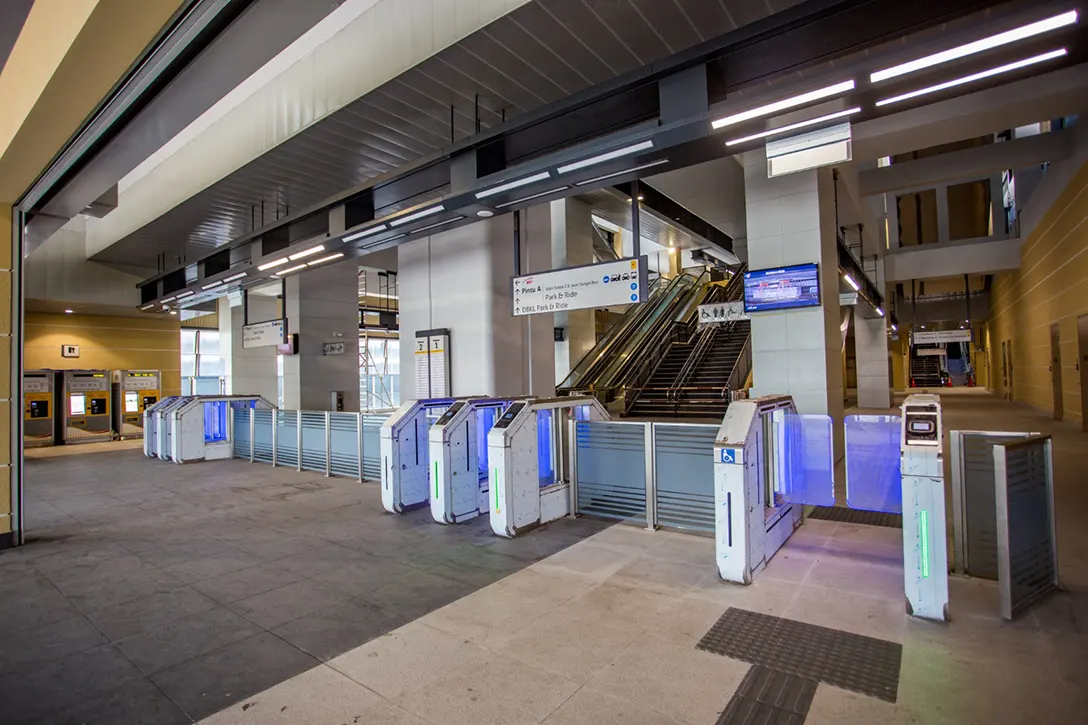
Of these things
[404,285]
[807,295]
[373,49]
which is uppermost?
[373,49]

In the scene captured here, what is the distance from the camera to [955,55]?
282 cm

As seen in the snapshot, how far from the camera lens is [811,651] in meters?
2.72

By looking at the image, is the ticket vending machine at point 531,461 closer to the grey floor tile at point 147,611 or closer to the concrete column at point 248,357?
the grey floor tile at point 147,611

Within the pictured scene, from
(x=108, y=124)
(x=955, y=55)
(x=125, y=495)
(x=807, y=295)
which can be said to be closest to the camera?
(x=955, y=55)

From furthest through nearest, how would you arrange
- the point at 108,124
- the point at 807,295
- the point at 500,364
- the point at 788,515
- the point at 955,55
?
the point at 500,364
the point at 807,295
the point at 788,515
the point at 108,124
the point at 955,55

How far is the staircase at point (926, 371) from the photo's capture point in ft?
109

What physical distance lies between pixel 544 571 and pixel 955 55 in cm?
391

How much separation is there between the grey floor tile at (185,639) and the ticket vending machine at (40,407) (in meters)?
13.7

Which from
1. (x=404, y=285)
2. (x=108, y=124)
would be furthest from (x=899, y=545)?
(x=404, y=285)

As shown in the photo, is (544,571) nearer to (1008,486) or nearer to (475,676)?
(475,676)

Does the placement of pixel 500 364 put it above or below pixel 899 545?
above

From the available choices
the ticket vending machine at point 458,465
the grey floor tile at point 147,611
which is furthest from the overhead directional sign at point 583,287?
the grey floor tile at point 147,611

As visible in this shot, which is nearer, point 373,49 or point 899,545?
point 899,545

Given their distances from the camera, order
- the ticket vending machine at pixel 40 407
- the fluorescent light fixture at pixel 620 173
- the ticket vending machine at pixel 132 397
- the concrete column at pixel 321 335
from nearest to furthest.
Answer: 1. the fluorescent light fixture at pixel 620 173
2. the concrete column at pixel 321 335
3. the ticket vending machine at pixel 40 407
4. the ticket vending machine at pixel 132 397
